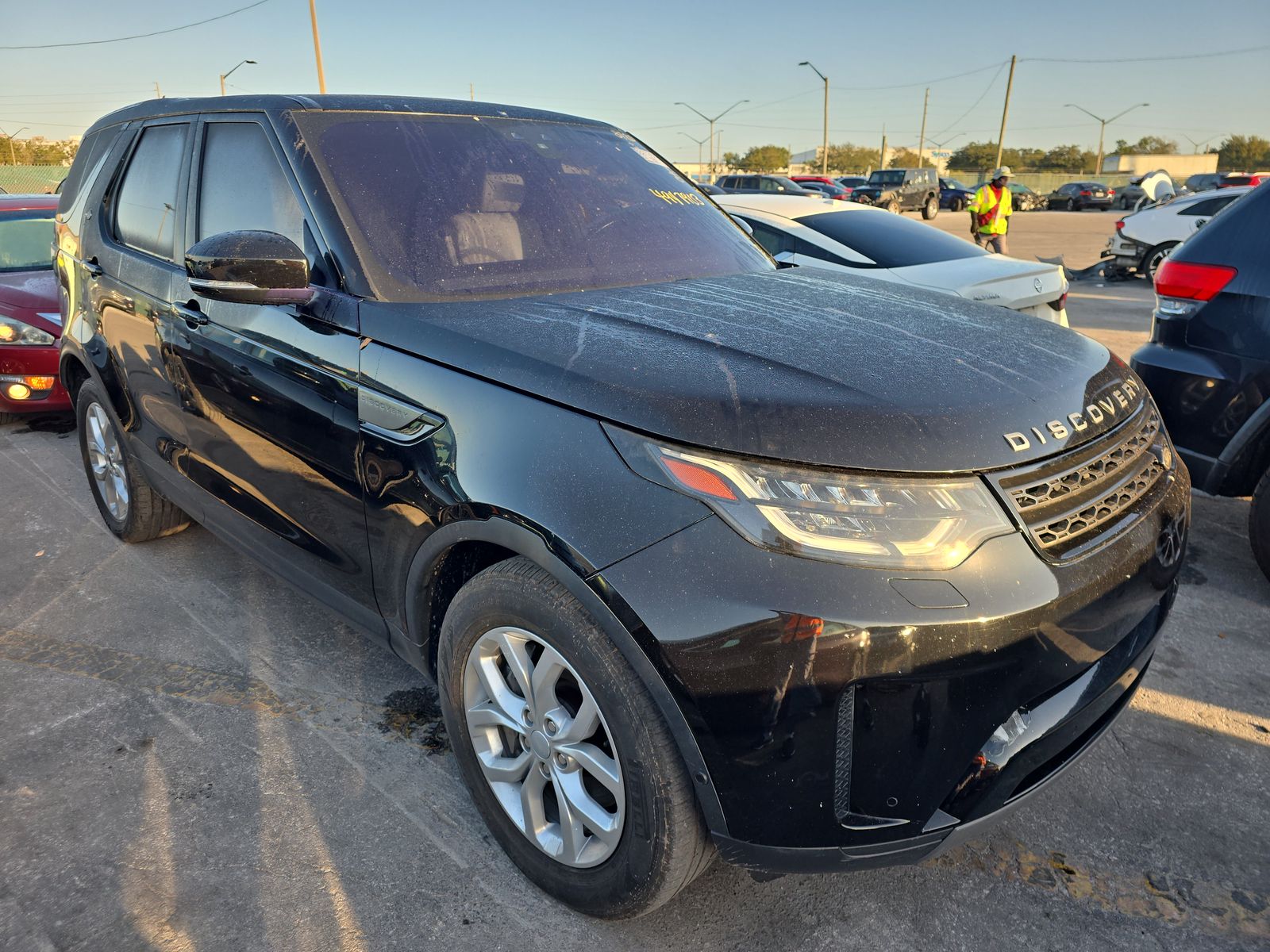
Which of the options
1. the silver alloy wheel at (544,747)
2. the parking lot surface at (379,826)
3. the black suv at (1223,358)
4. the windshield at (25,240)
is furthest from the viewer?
the windshield at (25,240)

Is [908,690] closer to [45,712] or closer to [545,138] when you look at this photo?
[545,138]

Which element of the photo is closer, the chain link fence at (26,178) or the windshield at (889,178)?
the chain link fence at (26,178)

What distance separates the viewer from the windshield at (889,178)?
128ft

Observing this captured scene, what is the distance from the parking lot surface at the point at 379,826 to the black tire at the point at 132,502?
1.89 feet

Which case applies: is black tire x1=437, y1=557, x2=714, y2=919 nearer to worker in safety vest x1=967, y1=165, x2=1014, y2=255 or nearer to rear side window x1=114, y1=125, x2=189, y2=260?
rear side window x1=114, y1=125, x2=189, y2=260

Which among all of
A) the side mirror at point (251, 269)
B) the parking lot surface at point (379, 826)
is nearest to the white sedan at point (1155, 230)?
the parking lot surface at point (379, 826)

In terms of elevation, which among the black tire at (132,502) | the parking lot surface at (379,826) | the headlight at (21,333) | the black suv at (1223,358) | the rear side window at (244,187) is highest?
the rear side window at (244,187)

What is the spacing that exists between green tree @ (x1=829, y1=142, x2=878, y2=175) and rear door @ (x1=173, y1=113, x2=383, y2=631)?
107940mm

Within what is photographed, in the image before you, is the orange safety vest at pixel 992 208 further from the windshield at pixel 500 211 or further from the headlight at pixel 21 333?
the headlight at pixel 21 333

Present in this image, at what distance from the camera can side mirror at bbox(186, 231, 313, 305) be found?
2.25 m

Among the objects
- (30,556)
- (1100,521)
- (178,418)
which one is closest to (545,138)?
(178,418)

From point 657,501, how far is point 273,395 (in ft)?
4.60

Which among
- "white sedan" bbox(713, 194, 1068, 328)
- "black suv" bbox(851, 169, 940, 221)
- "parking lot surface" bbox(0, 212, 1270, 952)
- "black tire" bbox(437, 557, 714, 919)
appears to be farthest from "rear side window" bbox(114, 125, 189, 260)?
"black suv" bbox(851, 169, 940, 221)

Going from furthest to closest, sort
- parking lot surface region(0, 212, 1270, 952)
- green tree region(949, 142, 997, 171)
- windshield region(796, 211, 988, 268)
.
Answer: green tree region(949, 142, 997, 171), windshield region(796, 211, 988, 268), parking lot surface region(0, 212, 1270, 952)
